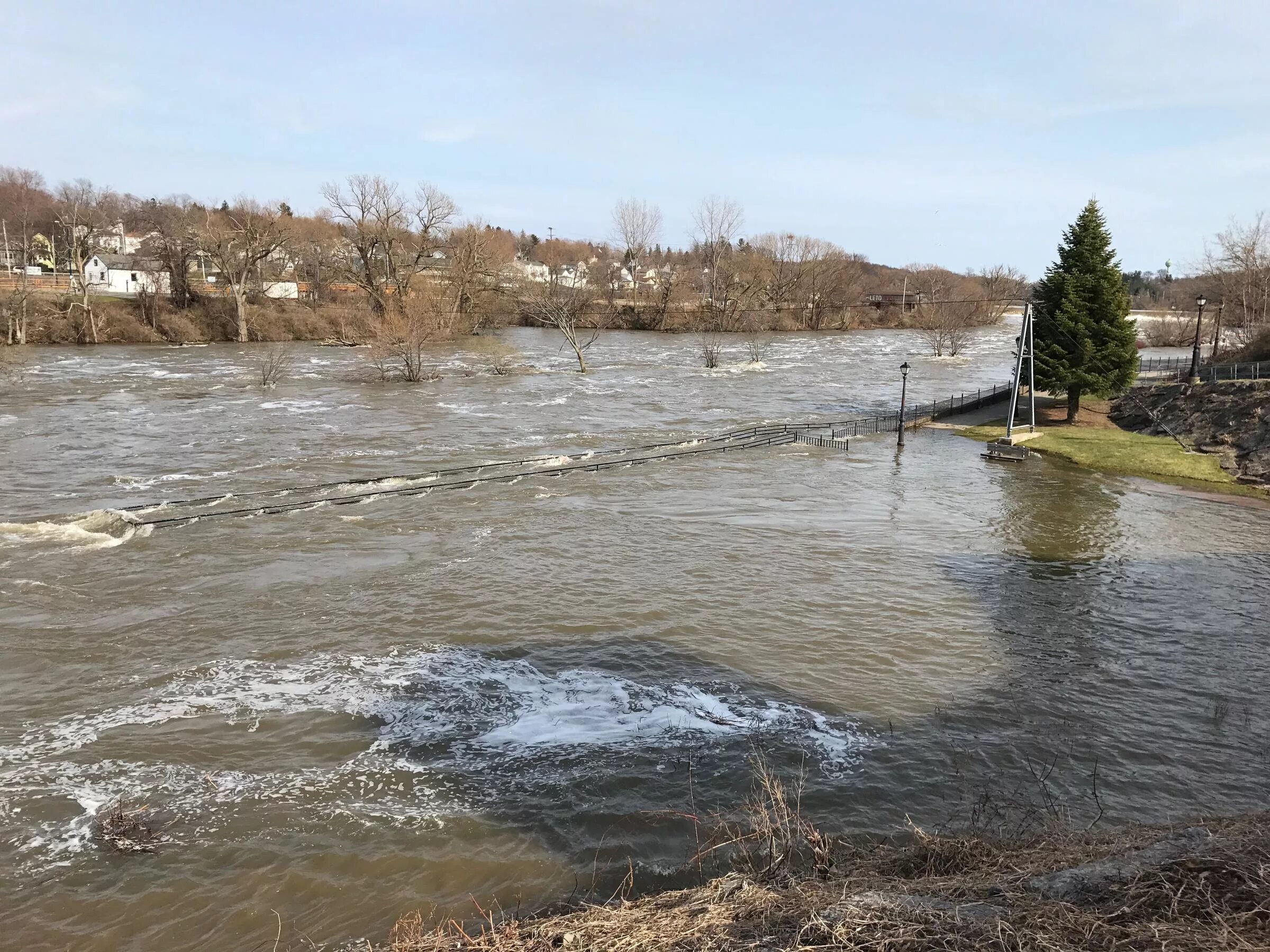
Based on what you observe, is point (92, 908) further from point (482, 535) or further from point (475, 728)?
point (482, 535)

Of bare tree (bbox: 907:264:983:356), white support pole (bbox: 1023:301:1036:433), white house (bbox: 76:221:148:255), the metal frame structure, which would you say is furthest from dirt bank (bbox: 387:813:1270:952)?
white house (bbox: 76:221:148:255)

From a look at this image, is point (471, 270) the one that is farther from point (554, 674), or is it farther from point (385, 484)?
point (554, 674)

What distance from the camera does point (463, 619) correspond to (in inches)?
595

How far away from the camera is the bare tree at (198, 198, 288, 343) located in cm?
7119

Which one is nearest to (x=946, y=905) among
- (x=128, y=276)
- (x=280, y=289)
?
(x=280, y=289)

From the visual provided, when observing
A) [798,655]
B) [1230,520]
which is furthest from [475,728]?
[1230,520]

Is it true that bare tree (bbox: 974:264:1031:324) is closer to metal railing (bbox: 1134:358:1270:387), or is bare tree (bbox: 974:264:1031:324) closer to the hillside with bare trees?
the hillside with bare trees

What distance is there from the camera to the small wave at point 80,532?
18.6m

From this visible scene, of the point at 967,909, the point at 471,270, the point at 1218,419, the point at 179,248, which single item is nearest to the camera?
the point at 967,909

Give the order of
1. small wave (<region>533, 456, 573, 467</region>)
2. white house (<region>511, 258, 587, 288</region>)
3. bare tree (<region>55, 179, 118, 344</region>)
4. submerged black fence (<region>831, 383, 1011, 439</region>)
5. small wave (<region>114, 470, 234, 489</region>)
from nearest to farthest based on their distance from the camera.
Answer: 1. small wave (<region>114, 470, 234, 489</region>)
2. small wave (<region>533, 456, 573, 467</region>)
3. submerged black fence (<region>831, 383, 1011, 439</region>)
4. bare tree (<region>55, 179, 118, 344</region>)
5. white house (<region>511, 258, 587, 288</region>)

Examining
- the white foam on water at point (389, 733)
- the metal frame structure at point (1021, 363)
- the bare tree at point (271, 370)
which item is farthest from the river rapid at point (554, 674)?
the bare tree at point (271, 370)

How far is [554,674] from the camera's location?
13.1 metres

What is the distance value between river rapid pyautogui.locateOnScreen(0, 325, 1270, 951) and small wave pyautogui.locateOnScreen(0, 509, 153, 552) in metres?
0.11

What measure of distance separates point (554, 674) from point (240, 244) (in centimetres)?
7303
